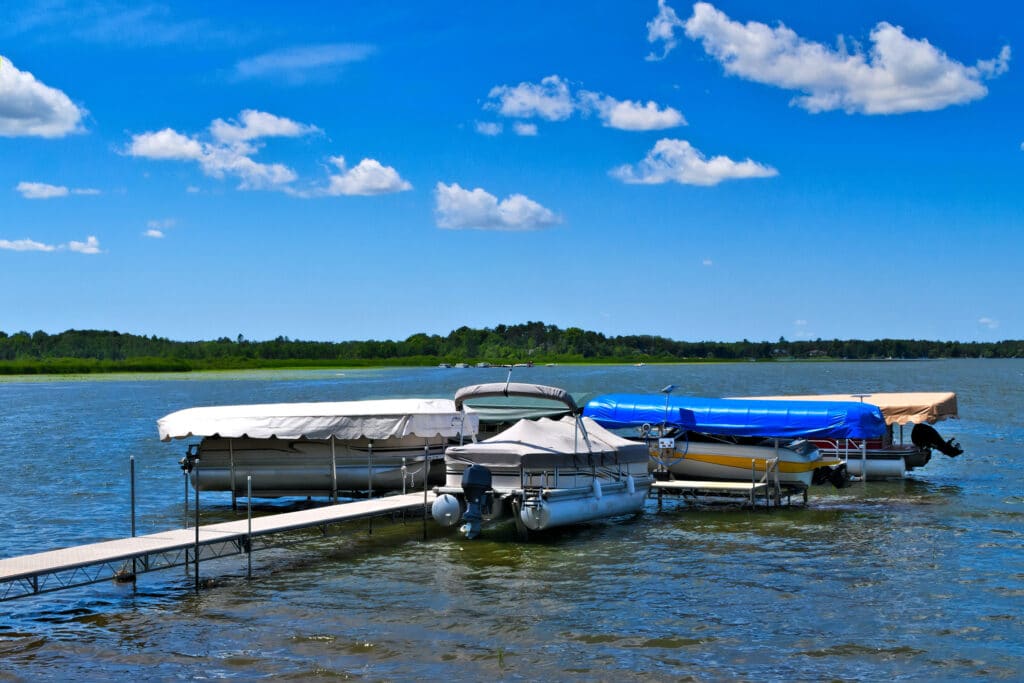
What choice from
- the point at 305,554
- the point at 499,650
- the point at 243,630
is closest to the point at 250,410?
the point at 305,554

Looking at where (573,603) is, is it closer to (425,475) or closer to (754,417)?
(425,475)

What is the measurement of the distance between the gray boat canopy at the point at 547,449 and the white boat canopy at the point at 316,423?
6.64ft

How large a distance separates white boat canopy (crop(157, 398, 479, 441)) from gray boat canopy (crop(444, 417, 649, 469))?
203 cm

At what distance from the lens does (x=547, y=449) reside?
70.8 feet

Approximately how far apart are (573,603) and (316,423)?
31.1 feet

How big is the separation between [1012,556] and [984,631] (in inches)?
235

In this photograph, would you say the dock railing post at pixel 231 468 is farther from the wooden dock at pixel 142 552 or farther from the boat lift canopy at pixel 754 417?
the boat lift canopy at pixel 754 417

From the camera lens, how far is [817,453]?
27656 millimetres

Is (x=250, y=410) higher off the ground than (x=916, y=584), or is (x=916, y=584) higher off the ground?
(x=250, y=410)

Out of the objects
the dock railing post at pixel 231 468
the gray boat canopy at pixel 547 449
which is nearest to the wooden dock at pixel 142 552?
the gray boat canopy at pixel 547 449

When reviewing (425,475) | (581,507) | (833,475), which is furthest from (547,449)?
(833,475)

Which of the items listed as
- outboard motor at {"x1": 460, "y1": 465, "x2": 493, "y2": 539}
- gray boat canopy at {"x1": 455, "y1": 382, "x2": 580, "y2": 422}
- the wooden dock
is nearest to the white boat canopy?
gray boat canopy at {"x1": 455, "y1": 382, "x2": 580, "y2": 422}

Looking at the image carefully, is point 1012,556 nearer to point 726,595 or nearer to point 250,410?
point 726,595

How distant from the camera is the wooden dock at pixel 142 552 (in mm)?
15141
